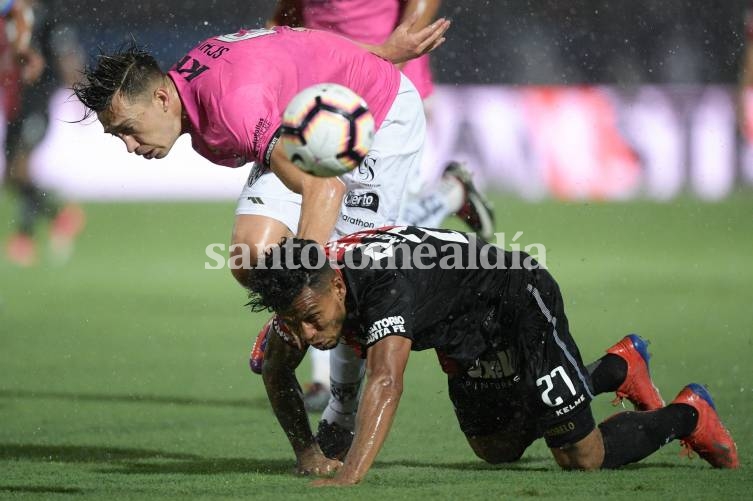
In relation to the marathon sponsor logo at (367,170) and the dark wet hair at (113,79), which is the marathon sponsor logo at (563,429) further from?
the dark wet hair at (113,79)

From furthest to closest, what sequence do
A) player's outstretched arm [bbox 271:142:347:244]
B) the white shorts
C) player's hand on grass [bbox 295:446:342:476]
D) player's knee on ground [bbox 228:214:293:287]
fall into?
the white shorts, player's knee on ground [bbox 228:214:293:287], player's hand on grass [bbox 295:446:342:476], player's outstretched arm [bbox 271:142:347:244]

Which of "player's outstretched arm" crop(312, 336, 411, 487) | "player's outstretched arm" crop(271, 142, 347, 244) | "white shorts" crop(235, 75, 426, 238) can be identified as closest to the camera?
"player's outstretched arm" crop(312, 336, 411, 487)

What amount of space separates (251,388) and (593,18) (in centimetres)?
1411

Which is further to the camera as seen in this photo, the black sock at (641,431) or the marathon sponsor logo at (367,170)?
the marathon sponsor logo at (367,170)

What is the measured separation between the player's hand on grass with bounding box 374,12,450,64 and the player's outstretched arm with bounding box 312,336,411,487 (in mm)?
1969

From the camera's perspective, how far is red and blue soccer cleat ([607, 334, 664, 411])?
209 inches

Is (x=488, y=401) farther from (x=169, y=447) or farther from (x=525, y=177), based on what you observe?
(x=525, y=177)

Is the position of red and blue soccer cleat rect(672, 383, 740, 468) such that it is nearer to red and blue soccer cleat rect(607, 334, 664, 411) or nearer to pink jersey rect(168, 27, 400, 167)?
red and blue soccer cleat rect(607, 334, 664, 411)

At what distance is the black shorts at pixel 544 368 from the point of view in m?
4.73

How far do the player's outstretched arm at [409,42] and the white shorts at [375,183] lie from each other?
0.58 feet

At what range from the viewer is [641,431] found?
16.0 feet

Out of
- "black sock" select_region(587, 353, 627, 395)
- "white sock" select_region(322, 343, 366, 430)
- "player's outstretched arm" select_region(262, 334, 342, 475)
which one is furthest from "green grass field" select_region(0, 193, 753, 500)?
"black sock" select_region(587, 353, 627, 395)

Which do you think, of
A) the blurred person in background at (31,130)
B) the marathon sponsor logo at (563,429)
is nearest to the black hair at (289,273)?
the marathon sponsor logo at (563,429)

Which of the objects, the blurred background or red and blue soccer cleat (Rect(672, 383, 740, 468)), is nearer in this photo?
red and blue soccer cleat (Rect(672, 383, 740, 468))
